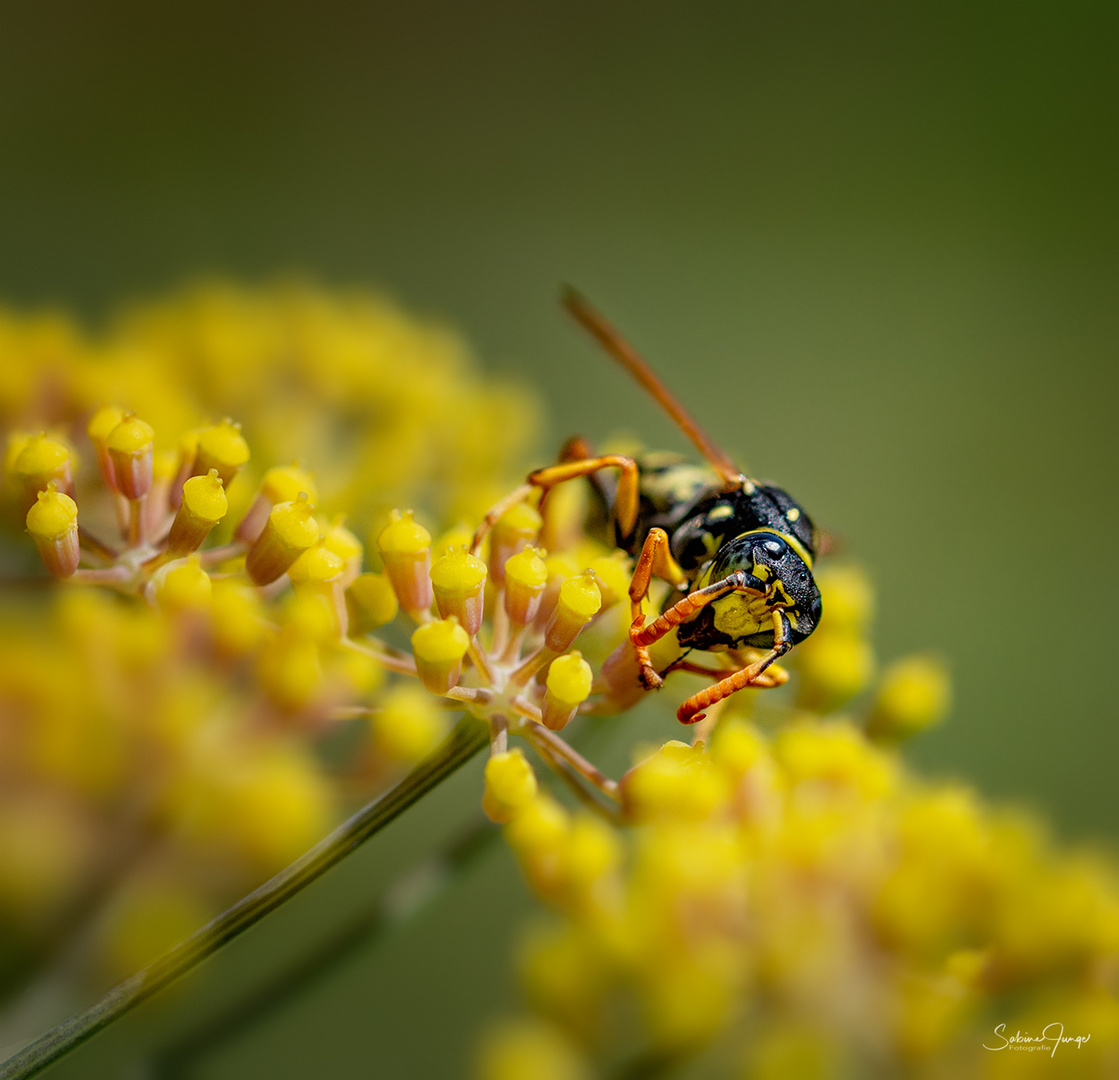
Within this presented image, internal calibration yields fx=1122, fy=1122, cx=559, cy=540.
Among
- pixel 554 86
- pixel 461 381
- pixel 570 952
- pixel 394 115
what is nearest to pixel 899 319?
pixel 554 86

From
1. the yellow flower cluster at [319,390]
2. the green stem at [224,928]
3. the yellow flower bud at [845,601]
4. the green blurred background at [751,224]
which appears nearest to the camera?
the green stem at [224,928]

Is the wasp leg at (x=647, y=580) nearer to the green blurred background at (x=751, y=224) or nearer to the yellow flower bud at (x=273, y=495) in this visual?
the yellow flower bud at (x=273, y=495)

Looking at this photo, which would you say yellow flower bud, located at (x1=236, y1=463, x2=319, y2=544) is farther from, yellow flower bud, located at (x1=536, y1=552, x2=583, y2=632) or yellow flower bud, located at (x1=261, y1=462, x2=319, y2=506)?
yellow flower bud, located at (x1=536, y1=552, x2=583, y2=632)

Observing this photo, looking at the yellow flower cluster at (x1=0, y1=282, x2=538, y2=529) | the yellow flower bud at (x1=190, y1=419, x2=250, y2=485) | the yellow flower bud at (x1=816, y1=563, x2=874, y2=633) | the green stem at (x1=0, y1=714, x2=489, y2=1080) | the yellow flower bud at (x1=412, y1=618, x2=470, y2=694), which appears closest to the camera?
the green stem at (x1=0, y1=714, x2=489, y2=1080)

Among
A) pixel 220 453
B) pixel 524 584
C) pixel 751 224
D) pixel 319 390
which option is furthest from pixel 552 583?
pixel 751 224

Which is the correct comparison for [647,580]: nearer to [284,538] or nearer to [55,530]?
[284,538]

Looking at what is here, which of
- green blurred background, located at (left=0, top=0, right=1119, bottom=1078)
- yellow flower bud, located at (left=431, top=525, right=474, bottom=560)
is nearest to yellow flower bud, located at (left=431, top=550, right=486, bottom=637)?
yellow flower bud, located at (left=431, top=525, right=474, bottom=560)

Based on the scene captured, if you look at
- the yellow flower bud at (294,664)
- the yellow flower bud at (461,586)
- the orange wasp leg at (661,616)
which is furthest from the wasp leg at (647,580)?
the yellow flower bud at (294,664)
